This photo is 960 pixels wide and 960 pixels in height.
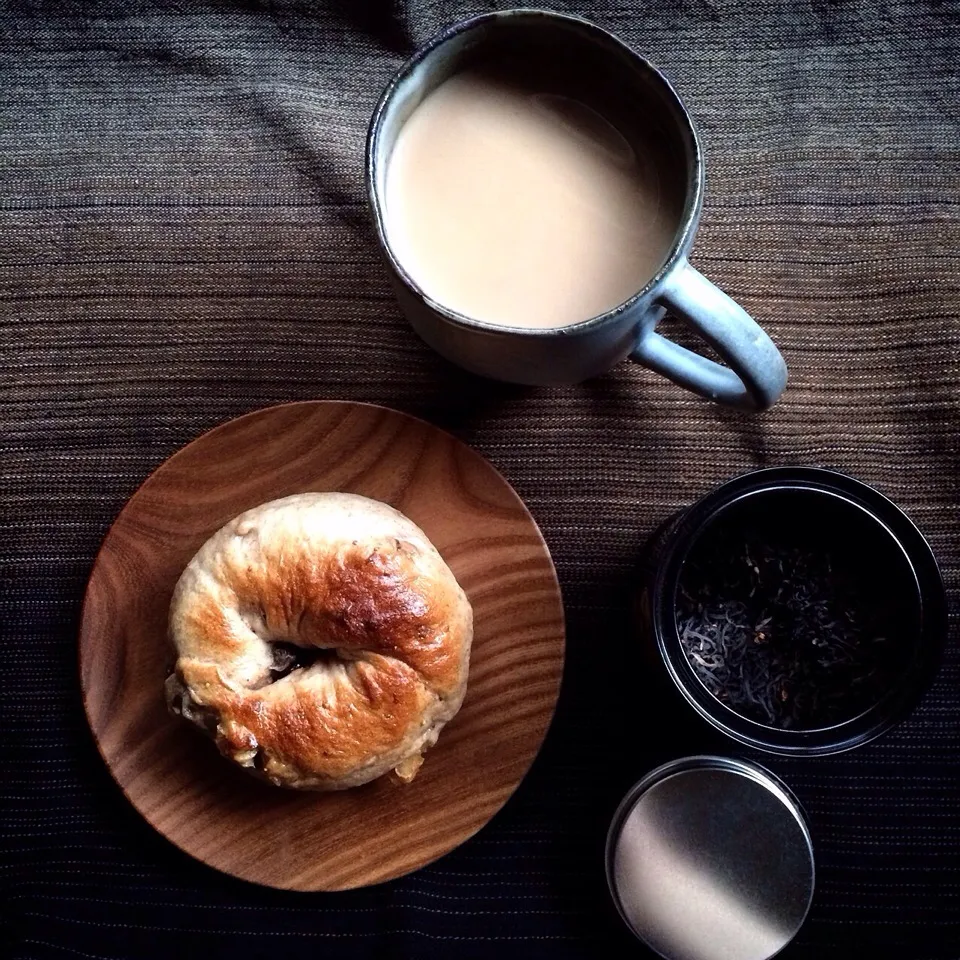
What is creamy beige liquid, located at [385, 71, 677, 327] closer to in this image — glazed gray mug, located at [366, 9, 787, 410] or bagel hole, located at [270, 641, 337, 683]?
glazed gray mug, located at [366, 9, 787, 410]

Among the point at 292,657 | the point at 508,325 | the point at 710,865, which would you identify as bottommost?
the point at 710,865

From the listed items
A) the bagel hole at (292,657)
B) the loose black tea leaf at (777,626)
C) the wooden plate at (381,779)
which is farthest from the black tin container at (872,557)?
the bagel hole at (292,657)

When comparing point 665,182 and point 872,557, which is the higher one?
point 665,182

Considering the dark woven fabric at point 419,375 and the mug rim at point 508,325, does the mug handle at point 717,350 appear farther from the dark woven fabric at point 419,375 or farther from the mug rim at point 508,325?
the dark woven fabric at point 419,375

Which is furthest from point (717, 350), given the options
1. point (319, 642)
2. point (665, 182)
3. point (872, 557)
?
point (319, 642)

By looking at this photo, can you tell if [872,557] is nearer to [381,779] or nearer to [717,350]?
[717,350]

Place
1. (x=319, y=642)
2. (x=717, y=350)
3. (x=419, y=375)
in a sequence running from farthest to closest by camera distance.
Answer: (x=419, y=375), (x=319, y=642), (x=717, y=350)

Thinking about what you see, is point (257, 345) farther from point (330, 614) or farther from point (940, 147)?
point (940, 147)

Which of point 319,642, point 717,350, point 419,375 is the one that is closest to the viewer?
point 717,350

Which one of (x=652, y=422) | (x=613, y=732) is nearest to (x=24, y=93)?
(x=652, y=422)
